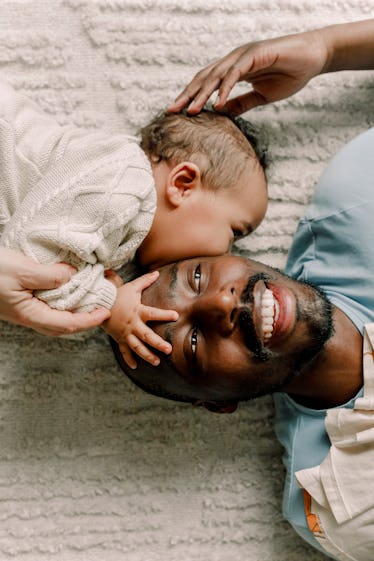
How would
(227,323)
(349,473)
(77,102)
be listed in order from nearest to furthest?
(227,323) < (349,473) < (77,102)

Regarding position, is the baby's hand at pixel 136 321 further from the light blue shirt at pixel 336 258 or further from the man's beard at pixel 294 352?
the light blue shirt at pixel 336 258

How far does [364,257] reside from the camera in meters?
1.07

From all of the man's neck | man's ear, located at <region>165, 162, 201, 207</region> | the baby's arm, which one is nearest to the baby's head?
man's ear, located at <region>165, 162, 201, 207</region>

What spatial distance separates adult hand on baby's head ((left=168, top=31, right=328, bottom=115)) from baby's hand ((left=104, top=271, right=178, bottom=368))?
0.30 meters

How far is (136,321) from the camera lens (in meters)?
0.93

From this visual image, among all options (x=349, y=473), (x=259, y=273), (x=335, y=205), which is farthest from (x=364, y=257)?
(x=349, y=473)

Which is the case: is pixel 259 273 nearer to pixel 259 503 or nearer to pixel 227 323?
pixel 227 323

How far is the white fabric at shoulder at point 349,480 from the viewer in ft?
3.28

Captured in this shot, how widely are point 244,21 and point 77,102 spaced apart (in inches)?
13.2

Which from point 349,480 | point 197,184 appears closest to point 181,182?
point 197,184

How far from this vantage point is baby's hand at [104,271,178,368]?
917 mm

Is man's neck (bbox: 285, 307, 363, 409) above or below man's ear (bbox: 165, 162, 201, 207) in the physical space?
below

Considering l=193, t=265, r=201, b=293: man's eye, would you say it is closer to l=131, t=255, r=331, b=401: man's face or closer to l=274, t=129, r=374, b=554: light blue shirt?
l=131, t=255, r=331, b=401: man's face

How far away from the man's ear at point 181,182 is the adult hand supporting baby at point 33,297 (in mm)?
193
